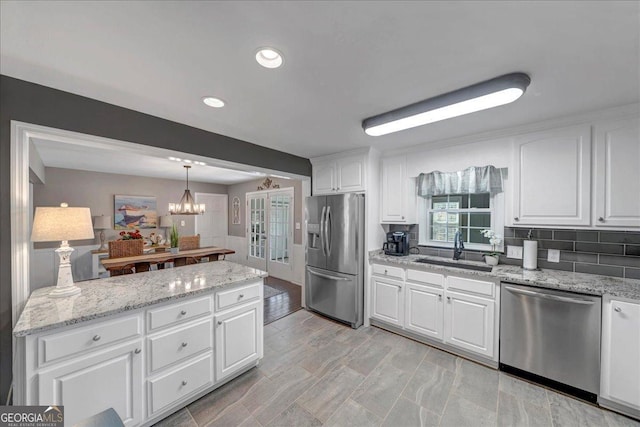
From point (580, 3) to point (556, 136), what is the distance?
63.1 inches

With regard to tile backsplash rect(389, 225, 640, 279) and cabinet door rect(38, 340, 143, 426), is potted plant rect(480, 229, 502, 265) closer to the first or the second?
tile backsplash rect(389, 225, 640, 279)

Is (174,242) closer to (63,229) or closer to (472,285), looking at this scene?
(63,229)

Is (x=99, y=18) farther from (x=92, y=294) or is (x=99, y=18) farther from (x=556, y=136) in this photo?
(x=556, y=136)

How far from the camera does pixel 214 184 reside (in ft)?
22.6

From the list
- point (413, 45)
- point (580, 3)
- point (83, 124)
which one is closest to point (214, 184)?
point (83, 124)

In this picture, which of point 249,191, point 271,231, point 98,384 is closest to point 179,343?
point 98,384

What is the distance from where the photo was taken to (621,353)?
5.76 ft

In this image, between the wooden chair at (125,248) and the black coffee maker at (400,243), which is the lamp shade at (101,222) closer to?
the wooden chair at (125,248)

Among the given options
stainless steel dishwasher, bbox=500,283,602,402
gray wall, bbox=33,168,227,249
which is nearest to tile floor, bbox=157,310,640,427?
stainless steel dishwasher, bbox=500,283,602,402

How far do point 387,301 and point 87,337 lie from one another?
270 cm

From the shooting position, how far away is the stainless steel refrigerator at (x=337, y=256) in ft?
10.2

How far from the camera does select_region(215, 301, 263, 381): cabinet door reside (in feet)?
6.48

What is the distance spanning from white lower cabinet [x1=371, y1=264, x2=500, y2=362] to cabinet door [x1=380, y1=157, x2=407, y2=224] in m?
0.68

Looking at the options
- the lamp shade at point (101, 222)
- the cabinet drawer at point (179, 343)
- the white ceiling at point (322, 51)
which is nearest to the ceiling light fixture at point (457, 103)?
the white ceiling at point (322, 51)
